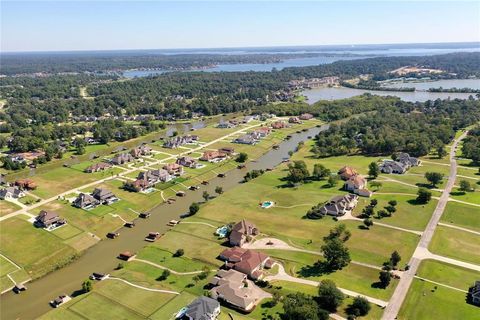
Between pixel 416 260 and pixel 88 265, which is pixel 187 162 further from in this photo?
pixel 416 260

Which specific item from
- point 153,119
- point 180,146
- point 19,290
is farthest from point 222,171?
point 153,119

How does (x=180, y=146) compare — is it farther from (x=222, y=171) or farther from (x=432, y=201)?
(x=432, y=201)

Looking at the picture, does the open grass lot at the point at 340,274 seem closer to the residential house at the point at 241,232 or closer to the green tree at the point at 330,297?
the residential house at the point at 241,232

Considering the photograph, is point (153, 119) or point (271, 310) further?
point (153, 119)

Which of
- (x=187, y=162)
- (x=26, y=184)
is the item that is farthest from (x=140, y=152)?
(x=26, y=184)

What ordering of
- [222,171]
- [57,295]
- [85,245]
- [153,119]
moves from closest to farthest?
[57,295], [85,245], [222,171], [153,119]

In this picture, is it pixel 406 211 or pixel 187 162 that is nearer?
pixel 406 211
